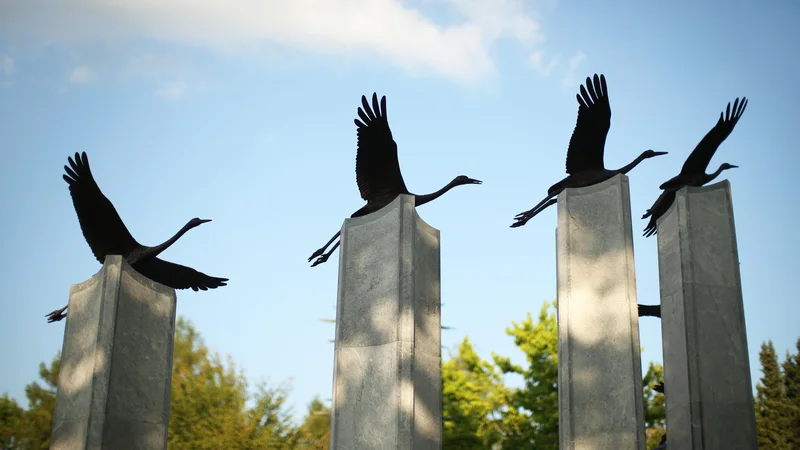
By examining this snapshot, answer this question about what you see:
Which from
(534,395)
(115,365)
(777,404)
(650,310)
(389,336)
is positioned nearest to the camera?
(389,336)

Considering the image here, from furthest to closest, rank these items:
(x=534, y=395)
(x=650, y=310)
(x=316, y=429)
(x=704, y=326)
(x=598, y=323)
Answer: (x=316, y=429) → (x=534, y=395) → (x=650, y=310) → (x=704, y=326) → (x=598, y=323)

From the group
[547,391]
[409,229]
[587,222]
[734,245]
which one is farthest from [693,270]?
[547,391]

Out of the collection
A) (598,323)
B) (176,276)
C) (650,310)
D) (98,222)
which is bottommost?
(598,323)

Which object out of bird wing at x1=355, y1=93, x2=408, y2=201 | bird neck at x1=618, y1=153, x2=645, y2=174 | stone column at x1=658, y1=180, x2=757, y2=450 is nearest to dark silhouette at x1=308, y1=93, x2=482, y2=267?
bird wing at x1=355, y1=93, x2=408, y2=201

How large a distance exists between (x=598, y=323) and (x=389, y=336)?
262 cm

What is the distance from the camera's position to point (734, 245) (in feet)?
38.1

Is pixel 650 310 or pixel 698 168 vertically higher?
pixel 698 168

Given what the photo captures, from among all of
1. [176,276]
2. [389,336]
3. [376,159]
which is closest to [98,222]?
[176,276]

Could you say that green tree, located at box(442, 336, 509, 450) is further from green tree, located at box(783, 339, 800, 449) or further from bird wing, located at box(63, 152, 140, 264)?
bird wing, located at box(63, 152, 140, 264)

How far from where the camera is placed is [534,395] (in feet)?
84.9

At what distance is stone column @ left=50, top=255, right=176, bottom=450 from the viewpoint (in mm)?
11195

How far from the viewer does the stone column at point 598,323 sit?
9.95 metres

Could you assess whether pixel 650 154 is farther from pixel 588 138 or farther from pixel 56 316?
pixel 56 316

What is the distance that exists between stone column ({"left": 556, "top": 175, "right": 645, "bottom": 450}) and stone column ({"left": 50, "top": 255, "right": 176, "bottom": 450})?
5618 mm
